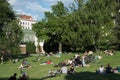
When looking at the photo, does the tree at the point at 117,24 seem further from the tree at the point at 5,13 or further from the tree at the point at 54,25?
the tree at the point at 5,13

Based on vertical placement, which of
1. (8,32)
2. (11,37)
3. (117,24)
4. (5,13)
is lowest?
(11,37)

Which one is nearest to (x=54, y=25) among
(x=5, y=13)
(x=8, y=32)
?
(x=8, y=32)

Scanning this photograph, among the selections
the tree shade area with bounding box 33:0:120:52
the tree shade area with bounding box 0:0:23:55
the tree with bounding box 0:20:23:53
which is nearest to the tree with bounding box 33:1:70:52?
the tree shade area with bounding box 33:0:120:52

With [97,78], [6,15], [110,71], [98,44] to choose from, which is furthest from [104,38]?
[97,78]

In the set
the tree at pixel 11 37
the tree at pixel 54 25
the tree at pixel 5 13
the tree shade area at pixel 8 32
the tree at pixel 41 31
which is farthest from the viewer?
the tree at pixel 41 31

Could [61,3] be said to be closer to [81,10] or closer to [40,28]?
[40,28]

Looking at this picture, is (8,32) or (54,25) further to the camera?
(54,25)

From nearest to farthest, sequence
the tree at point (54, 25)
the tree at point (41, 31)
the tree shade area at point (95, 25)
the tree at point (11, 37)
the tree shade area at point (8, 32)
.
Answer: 1. the tree at point (11, 37)
2. the tree shade area at point (8, 32)
3. the tree shade area at point (95, 25)
4. the tree at point (54, 25)
5. the tree at point (41, 31)

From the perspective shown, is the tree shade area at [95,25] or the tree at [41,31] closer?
the tree shade area at [95,25]

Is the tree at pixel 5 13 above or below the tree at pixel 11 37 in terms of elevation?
above

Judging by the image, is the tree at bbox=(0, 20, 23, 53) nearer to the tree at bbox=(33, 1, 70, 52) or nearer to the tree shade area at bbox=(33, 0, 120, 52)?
the tree shade area at bbox=(33, 0, 120, 52)

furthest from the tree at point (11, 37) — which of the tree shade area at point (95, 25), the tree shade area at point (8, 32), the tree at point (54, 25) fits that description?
the tree at point (54, 25)

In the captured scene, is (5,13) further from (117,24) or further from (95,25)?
(117,24)

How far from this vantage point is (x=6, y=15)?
→ 6234 cm
